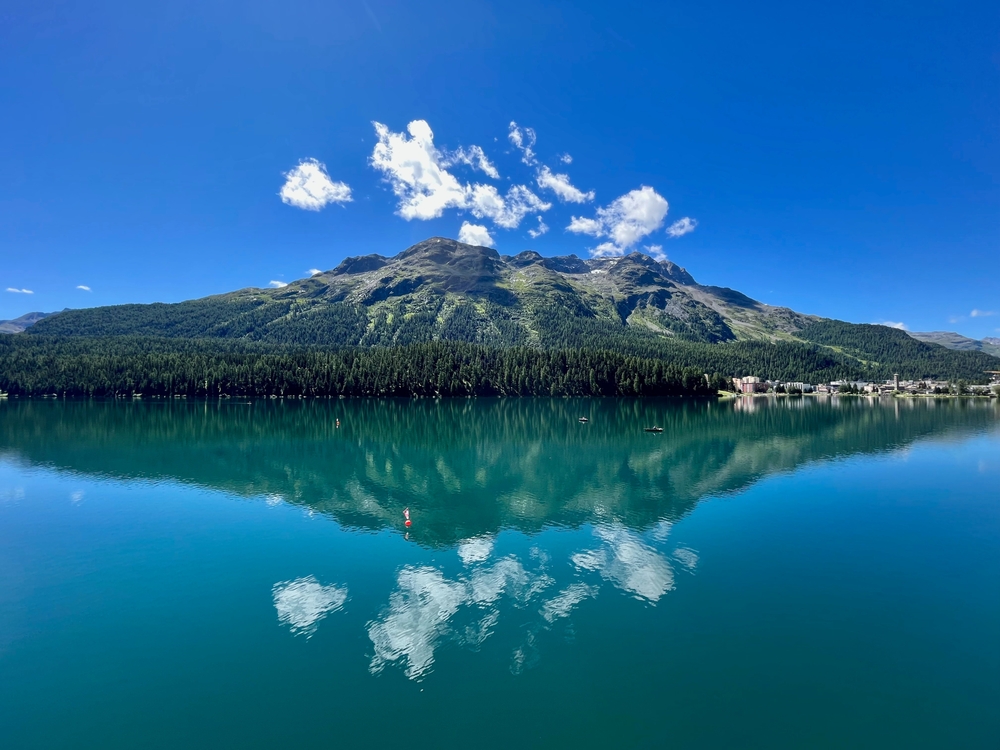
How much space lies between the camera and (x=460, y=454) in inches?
2657

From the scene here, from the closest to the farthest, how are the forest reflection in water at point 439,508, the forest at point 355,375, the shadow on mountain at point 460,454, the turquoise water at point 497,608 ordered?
the turquoise water at point 497,608
the forest reflection in water at point 439,508
the shadow on mountain at point 460,454
the forest at point 355,375

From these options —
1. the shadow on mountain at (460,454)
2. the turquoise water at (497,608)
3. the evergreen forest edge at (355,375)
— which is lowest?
the turquoise water at (497,608)

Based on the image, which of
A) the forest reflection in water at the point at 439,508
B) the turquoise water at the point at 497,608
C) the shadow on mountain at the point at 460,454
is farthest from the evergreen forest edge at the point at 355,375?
the turquoise water at the point at 497,608

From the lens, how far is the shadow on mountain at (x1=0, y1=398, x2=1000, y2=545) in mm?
42188

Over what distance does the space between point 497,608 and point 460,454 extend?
44.7 m

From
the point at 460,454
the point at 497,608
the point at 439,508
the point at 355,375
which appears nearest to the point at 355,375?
the point at 355,375

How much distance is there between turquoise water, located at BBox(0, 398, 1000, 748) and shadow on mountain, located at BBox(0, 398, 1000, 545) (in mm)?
741

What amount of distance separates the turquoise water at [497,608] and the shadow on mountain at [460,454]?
0.74 metres

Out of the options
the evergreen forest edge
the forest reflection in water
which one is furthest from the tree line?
the forest reflection in water

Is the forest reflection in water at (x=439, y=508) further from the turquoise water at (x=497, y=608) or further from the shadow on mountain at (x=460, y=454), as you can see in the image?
the shadow on mountain at (x=460, y=454)

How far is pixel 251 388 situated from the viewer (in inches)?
6791

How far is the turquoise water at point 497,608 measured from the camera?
15.8m

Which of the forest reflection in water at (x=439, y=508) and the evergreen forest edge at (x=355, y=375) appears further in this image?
the evergreen forest edge at (x=355, y=375)

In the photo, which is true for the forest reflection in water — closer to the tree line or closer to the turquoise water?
the turquoise water
